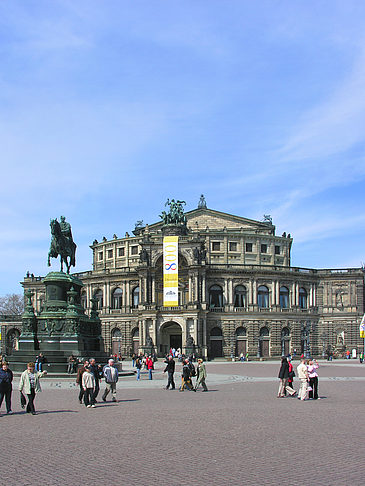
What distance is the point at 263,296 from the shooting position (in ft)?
296

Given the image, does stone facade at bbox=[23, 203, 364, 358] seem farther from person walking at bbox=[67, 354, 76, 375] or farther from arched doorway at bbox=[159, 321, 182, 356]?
person walking at bbox=[67, 354, 76, 375]

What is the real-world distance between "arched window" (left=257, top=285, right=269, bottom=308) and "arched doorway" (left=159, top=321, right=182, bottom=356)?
41.1 feet

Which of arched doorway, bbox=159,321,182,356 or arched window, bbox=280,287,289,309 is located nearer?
arched doorway, bbox=159,321,182,356

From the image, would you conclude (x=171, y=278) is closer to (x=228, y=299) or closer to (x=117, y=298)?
(x=228, y=299)

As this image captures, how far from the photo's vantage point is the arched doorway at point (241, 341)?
87.6 m

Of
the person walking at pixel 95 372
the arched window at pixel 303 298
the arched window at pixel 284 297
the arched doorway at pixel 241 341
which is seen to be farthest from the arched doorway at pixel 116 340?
the person walking at pixel 95 372

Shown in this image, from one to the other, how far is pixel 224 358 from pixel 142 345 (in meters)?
11.8

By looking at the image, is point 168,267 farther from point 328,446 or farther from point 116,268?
point 328,446

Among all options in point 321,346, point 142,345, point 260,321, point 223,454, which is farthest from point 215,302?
point 223,454

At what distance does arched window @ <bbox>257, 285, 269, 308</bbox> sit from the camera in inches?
3538

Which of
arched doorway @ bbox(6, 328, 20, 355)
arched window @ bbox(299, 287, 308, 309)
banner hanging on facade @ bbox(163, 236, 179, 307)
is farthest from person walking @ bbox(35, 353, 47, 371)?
arched doorway @ bbox(6, 328, 20, 355)

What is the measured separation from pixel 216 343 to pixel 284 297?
42.3ft

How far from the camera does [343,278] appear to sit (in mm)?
93812

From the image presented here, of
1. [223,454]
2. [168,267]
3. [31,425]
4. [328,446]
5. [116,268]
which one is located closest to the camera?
[223,454]
